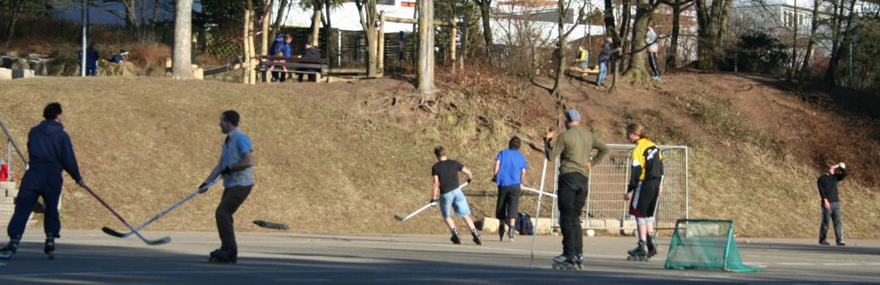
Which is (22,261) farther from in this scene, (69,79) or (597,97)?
(597,97)

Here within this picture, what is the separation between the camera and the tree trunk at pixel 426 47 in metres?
31.1

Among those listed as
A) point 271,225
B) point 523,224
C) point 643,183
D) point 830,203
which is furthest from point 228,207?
point 830,203

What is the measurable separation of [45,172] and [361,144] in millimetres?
16029

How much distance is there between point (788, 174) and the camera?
31.3 m

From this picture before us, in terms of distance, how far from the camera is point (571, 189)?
42.2ft

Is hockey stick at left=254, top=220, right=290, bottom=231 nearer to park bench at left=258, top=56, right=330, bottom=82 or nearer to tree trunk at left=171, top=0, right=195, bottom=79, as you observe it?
tree trunk at left=171, top=0, right=195, bottom=79

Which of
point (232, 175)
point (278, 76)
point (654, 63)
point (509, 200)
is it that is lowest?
point (509, 200)

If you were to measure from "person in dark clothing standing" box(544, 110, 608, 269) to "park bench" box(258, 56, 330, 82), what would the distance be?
69.1 feet

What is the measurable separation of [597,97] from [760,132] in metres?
4.51

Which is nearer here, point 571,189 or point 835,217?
point 571,189

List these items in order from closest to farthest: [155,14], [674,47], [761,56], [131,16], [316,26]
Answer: [674,47]
[761,56]
[316,26]
[131,16]
[155,14]

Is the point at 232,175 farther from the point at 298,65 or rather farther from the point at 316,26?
the point at 316,26

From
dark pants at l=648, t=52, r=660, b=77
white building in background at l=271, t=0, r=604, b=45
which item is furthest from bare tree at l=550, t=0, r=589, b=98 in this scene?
white building in background at l=271, t=0, r=604, b=45

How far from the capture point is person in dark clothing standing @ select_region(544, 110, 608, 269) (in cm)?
1285
